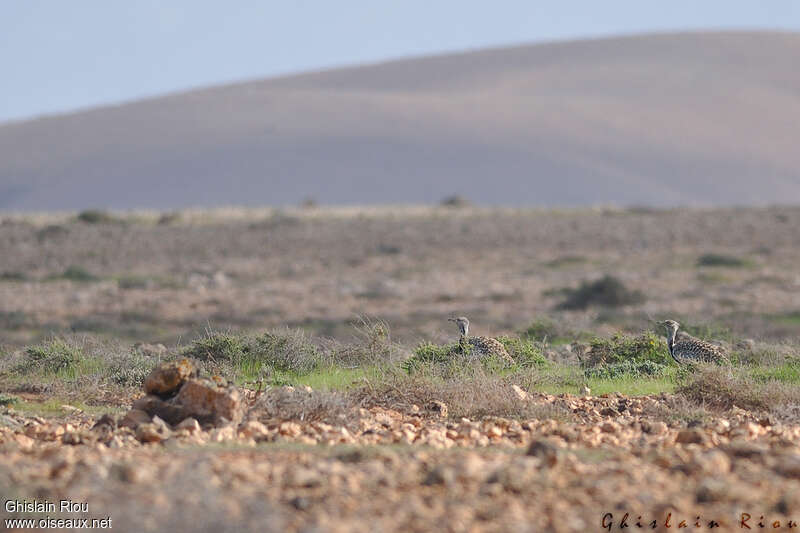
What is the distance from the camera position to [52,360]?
13164mm

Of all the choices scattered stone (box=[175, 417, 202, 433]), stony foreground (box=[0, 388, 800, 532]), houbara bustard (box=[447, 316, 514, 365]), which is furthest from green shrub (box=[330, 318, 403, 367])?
stony foreground (box=[0, 388, 800, 532])

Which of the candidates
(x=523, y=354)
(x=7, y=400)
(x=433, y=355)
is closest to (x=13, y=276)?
(x=7, y=400)

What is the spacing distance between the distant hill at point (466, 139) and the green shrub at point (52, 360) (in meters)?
94.1

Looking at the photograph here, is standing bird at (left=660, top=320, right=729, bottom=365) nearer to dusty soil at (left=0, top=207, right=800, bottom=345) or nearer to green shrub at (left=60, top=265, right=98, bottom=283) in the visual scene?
dusty soil at (left=0, top=207, right=800, bottom=345)

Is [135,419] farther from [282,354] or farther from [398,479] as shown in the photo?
[282,354]

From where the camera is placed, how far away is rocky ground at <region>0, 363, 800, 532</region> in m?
5.65

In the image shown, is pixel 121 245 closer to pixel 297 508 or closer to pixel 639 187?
pixel 297 508

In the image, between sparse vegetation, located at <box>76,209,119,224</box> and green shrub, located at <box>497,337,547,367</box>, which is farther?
sparse vegetation, located at <box>76,209,119,224</box>

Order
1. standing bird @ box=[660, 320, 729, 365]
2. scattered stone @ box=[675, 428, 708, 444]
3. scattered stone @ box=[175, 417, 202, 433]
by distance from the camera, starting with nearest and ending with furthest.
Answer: scattered stone @ box=[675, 428, 708, 444]
scattered stone @ box=[175, 417, 202, 433]
standing bird @ box=[660, 320, 729, 365]

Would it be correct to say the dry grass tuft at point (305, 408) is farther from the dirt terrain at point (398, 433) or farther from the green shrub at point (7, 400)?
the green shrub at point (7, 400)

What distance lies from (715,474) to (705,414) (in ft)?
12.1

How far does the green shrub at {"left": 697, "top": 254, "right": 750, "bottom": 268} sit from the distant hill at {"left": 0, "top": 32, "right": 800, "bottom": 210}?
66.9 m

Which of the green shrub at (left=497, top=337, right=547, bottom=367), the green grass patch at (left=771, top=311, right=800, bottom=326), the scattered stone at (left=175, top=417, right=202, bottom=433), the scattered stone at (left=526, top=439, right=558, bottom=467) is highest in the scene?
the scattered stone at (left=526, top=439, right=558, bottom=467)

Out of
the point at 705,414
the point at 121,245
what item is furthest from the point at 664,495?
the point at 121,245
